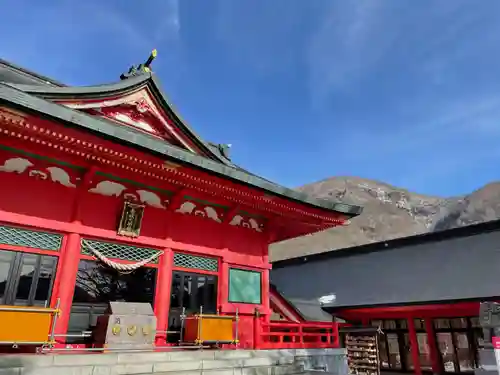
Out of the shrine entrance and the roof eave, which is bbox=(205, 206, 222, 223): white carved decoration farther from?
the roof eave

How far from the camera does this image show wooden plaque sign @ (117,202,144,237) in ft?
29.7

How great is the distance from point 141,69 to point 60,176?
14.1ft

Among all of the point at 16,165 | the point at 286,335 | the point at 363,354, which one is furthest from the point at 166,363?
the point at 363,354

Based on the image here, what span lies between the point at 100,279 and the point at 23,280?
236cm

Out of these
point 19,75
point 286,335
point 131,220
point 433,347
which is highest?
point 19,75

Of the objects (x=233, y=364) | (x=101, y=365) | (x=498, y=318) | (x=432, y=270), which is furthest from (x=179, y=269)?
(x=432, y=270)

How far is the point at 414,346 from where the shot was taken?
67.4 feet

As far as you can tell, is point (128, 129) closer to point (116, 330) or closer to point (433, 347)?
point (116, 330)

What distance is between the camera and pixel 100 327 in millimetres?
7980

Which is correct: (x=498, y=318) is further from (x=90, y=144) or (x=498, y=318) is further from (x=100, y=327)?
(x=90, y=144)

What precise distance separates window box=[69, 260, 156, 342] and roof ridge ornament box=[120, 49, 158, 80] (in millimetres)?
5502

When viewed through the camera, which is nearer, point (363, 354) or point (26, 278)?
point (26, 278)

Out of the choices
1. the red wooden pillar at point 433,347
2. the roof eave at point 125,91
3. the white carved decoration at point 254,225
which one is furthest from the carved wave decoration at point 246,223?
Answer: the red wooden pillar at point 433,347

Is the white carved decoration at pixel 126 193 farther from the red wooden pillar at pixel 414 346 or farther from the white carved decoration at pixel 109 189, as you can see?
the red wooden pillar at pixel 414 346
